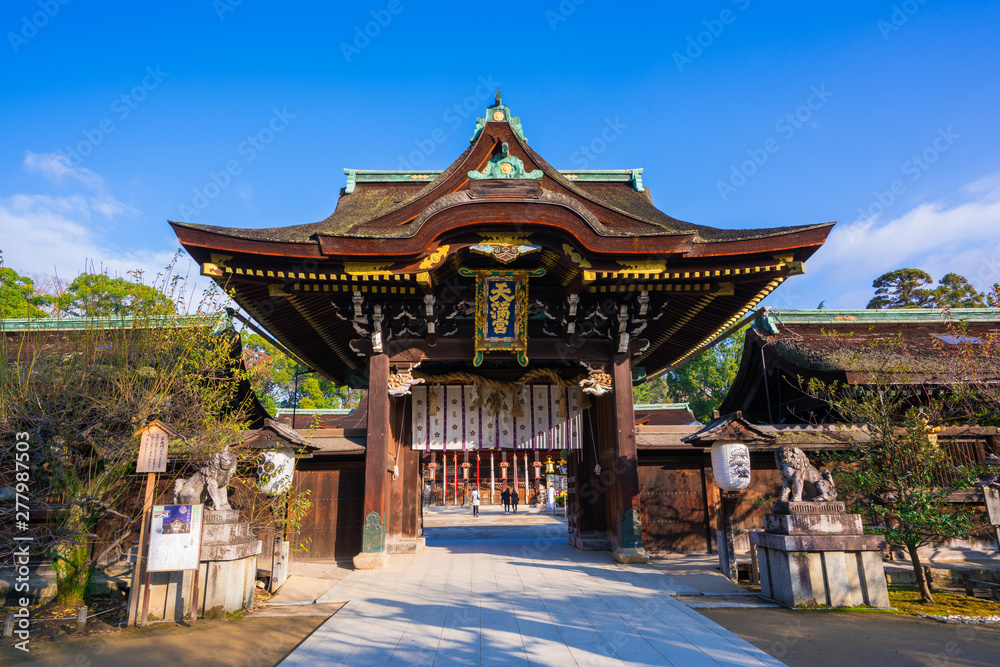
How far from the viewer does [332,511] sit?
11.5 m

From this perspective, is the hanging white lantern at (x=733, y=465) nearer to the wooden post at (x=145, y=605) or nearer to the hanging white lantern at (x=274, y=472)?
the hanging white lantern at (x=274, y=472)

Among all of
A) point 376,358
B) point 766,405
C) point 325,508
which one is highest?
point 376,358

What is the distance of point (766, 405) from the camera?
543 inches

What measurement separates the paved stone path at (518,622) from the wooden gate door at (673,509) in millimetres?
1622

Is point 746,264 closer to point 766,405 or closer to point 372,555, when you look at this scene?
point 766,405

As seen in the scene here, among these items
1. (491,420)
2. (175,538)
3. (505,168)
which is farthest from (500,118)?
(175,538)

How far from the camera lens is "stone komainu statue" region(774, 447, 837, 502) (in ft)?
23.5

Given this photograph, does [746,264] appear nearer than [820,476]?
No

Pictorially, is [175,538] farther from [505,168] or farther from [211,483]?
[505,168]

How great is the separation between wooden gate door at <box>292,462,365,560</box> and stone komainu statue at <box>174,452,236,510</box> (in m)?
4.74

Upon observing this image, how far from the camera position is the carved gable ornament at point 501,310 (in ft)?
36.1

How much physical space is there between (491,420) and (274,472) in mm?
6278

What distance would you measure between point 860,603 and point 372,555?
7887 millimetres

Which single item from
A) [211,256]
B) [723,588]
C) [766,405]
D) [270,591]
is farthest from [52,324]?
[766,405]
